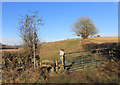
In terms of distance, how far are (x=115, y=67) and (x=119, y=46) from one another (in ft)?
8.62

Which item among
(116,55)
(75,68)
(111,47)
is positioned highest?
(111,47)

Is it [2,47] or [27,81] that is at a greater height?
[2,47]

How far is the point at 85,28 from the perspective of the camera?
115 ft

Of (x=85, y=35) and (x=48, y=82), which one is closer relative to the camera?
(x=48, y=82)

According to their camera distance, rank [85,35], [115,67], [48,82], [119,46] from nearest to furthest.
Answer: [48,82] < [115,67] < [119,46] < [85,35]

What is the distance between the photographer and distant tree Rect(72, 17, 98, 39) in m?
35.2

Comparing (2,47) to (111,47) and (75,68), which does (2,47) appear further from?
(111,47)

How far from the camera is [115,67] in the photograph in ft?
25.1

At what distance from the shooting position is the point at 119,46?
31.0 feet

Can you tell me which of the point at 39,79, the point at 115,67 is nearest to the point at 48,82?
the point at 39,79

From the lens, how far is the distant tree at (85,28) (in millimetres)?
35250

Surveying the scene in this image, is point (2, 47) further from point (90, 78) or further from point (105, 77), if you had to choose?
point (105, 77)

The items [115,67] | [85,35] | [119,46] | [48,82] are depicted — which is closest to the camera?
[48,82]

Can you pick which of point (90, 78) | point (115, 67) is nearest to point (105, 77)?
point (90, 78)
